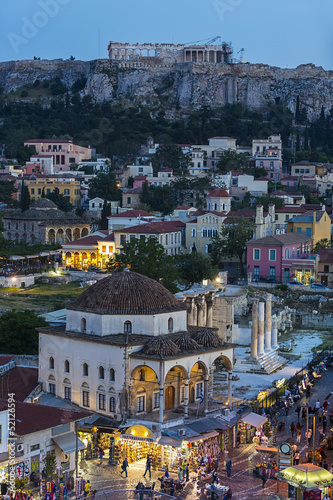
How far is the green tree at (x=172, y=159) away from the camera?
115 m

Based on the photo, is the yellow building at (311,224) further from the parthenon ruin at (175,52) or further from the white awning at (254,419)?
the parthenon ruin at (175,52)

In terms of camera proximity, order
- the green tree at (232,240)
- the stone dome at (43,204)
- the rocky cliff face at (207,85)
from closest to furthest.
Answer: the green tree at (232,240) < the stone dome at (43,204) < the rocky cliff face at (207,85)

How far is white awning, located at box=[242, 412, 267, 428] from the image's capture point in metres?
36.8

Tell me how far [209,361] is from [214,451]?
5.16 meters

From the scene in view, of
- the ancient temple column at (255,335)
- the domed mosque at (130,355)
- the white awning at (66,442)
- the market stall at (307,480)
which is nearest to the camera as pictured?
the market stall at (307,480)

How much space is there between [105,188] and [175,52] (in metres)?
68.9

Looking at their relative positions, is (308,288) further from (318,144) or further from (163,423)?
(318,144)

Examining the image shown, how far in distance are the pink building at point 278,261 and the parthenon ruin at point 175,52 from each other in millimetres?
87247

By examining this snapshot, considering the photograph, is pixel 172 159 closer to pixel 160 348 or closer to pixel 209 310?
pixel 209 310

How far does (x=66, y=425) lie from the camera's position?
34.1 m

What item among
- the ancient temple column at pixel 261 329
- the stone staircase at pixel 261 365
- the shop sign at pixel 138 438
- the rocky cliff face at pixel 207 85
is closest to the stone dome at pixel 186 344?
the shop sign at pixel 138 438

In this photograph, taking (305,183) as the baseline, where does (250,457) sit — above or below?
below

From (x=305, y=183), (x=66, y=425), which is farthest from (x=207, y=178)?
(x=66, y=425)

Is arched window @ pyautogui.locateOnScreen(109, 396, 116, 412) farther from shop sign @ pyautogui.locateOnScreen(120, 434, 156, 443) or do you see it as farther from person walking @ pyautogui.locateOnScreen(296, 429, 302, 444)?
person walking @ pyautogui.locateOnScreen(296, 429, 302, 444)
